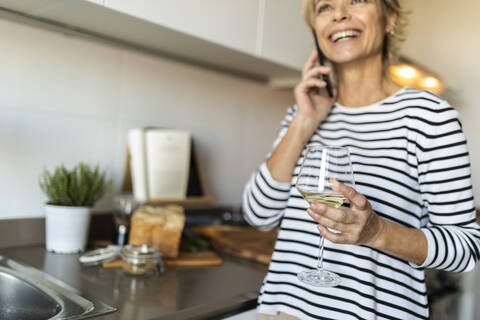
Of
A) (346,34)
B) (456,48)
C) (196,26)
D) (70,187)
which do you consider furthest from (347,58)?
(456,48)

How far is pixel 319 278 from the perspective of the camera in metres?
0.68

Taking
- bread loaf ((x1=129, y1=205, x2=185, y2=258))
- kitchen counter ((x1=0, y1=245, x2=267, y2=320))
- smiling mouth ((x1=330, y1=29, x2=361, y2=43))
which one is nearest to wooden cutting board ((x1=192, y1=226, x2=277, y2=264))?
kitchen counter ((x1=0, y1=245, x2=267, y2=320))

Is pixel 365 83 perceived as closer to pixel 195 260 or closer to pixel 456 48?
pixel 195 260

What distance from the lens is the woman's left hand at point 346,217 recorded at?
604 millimetres

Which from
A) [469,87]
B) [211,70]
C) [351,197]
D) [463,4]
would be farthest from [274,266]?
[463,4]

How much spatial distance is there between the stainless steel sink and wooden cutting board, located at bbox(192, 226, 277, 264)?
1.75ft

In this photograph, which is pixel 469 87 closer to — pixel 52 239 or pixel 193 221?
pixel 193 221

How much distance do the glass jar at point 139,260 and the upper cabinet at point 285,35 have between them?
0.64 metres

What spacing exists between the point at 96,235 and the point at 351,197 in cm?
90

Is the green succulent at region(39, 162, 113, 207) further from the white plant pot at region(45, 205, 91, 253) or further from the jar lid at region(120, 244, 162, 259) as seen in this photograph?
the jar lid at region(120, 244, 162, 259)

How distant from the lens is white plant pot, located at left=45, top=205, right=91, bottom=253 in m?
1.11

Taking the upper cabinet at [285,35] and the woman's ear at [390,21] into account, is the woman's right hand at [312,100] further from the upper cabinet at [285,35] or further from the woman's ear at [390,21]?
the upper cabinet at [285,35]

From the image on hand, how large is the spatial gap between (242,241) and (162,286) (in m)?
0.47

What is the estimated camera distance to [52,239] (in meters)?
1.13
